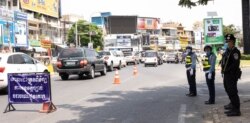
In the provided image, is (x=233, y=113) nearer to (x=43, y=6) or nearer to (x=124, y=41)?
(x=43, y=6)

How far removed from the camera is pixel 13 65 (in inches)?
706

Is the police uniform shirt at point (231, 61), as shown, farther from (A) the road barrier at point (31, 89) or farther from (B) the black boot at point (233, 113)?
(A) the road barrier at point (31, 89)

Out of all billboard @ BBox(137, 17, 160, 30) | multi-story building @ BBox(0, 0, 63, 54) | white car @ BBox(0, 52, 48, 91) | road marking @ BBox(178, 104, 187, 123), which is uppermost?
billboard @ BBox(137, 17, 160, 30)

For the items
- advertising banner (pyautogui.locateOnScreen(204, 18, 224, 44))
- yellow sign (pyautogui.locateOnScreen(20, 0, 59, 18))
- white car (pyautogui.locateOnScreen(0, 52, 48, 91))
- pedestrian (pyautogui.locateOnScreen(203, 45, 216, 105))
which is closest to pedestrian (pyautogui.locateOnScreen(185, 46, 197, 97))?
pedestrian (pyautogui.locateOnScreen(203, 45, 216, 105))

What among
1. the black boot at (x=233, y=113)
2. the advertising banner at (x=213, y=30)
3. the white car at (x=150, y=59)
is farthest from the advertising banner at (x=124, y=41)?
the black boot at (x=233, y=113)

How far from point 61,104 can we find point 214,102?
4421 millimetres

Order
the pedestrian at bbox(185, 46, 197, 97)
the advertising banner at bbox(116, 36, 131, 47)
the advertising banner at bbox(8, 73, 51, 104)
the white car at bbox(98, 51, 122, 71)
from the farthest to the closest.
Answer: the advertising banner at bbox(116, 36, 131, 47), the white car at bbox(98, 51, 122, 71), the pedestrian at bbox(185, 46, 197, 97), the advertising banner at bbox(8, 73, 51, 104)

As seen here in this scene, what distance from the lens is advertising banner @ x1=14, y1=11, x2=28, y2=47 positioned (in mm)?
59059

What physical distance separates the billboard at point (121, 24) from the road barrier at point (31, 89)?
437ft

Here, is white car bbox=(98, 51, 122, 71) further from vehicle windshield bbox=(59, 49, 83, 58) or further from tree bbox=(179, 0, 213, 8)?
tree bbox=(179, 0, 213, 8)

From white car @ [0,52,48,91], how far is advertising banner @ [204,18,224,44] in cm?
2301

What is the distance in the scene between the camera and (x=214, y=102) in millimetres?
13234

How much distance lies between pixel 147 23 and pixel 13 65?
141309mm

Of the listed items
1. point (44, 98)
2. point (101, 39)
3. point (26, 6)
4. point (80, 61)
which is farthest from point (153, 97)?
point (101, 39)
